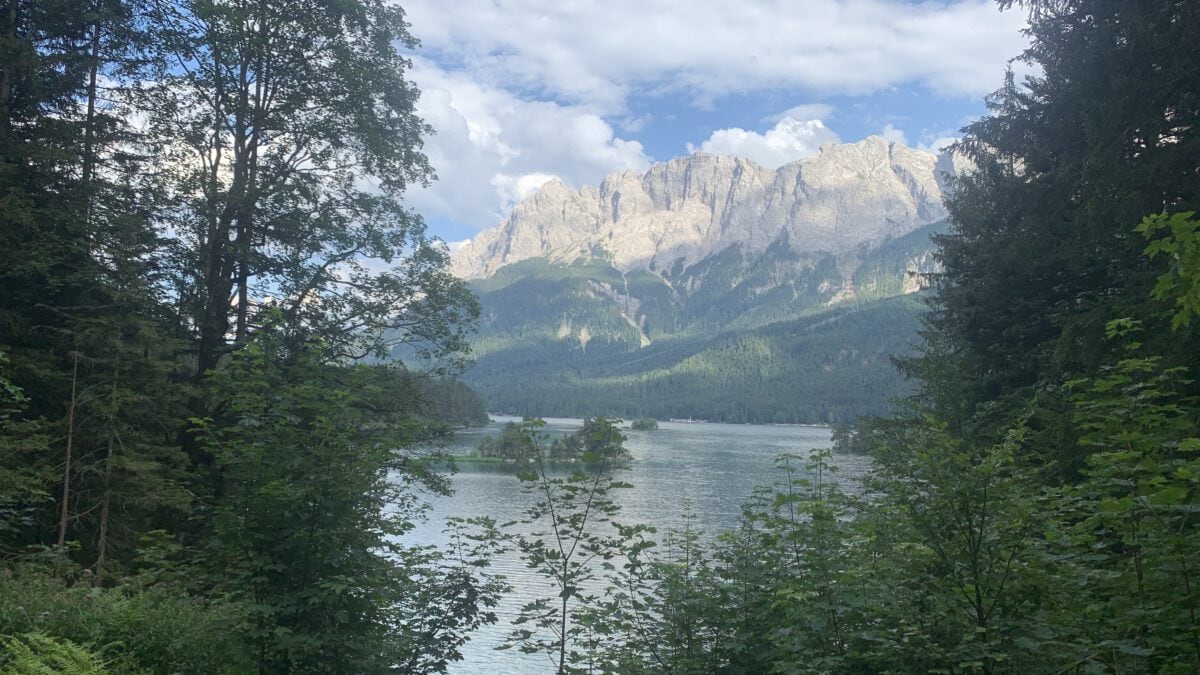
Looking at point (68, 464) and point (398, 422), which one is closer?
point (398, 422)

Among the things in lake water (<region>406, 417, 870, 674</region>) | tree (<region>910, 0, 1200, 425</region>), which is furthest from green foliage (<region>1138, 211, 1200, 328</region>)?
lake water (<region>406, 417, 870, 674</region>)

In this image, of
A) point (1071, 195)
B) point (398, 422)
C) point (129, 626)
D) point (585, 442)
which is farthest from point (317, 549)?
point (1071, 195)

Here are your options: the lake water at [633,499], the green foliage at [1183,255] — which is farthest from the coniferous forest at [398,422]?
the lake water at [633,499]

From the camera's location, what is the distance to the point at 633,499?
41688 millimetres

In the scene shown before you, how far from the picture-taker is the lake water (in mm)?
17297

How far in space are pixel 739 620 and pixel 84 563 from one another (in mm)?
10575

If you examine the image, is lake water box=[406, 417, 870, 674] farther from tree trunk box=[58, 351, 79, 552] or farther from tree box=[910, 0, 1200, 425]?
tree trunk box=[58, 351, 79, 552]

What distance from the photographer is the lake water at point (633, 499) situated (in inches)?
681

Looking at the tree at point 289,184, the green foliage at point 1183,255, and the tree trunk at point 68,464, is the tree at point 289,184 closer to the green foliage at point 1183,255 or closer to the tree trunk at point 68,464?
the tree trunk at point 68,464

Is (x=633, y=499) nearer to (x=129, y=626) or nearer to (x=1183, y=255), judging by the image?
(x=129, y=626)

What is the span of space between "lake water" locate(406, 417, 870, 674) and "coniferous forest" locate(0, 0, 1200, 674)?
1.31 m

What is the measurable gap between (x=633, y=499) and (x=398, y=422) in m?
35.6

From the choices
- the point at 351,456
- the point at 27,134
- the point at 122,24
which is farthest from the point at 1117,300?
the point at 27,134

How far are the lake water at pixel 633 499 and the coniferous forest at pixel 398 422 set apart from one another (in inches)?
51.6
